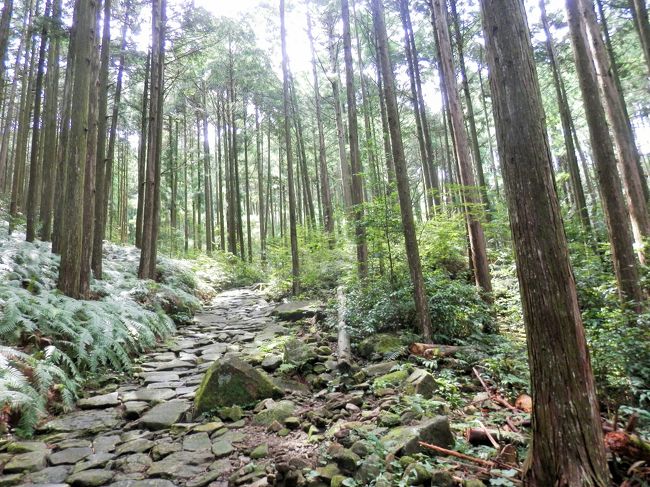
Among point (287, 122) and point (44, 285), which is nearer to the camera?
point (44, 285)

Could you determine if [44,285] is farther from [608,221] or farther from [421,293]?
[608,221]

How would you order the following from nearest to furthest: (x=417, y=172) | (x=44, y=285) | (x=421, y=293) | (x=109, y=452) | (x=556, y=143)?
(x=109, y=452) < (x=421, y=293) < (x=44, y=285) < (x=556, y=143) < (x=417, y=172)

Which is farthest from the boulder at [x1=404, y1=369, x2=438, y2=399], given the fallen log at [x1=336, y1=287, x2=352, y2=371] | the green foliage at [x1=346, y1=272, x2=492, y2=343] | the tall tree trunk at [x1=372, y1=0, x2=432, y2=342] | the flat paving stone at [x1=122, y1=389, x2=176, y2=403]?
the flat paving stone at [x1=122, y1=389, x2=176, y2=403]

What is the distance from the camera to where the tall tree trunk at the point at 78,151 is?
7258mm

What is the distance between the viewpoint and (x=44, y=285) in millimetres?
7371

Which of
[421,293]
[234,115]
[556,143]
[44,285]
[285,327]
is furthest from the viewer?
[556,143]

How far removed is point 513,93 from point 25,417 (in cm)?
546

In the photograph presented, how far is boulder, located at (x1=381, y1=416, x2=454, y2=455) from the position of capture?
131 inches

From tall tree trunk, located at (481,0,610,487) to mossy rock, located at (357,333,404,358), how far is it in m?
3.81

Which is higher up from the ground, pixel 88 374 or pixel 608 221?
pixel 608 221

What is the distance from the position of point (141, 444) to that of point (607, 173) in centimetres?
763

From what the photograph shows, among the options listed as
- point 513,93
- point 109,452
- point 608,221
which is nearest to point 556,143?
point 608,221

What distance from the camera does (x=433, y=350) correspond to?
602cm

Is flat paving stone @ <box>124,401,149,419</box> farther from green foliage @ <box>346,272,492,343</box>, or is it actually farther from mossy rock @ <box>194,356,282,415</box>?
green foliage @ <box>346,272,492,343</box>
